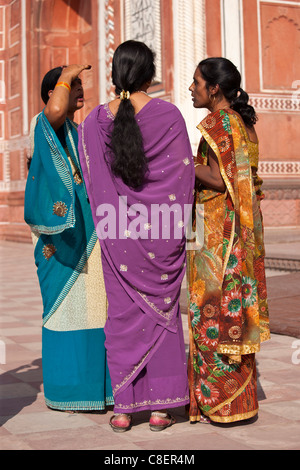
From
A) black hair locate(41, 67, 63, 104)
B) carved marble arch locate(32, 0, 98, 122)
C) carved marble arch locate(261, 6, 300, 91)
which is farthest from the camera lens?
carved marble arch locate(32, 0, 98, 122)

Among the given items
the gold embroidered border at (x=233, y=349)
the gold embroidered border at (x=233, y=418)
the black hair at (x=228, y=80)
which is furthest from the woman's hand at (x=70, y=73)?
the gold embroidered border at (x=233, y=418)

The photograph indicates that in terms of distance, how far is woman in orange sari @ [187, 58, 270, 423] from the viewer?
2492 millimetres

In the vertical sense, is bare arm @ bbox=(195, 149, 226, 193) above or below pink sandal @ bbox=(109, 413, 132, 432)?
above

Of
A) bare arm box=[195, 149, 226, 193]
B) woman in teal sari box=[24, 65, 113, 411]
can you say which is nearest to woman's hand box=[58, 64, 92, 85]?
woman in teal sari box=[24, 65, 113, 411]

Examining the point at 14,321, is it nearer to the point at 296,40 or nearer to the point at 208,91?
the point at 208,91

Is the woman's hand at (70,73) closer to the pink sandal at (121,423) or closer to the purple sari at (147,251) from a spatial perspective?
the purple sari at (147,251)

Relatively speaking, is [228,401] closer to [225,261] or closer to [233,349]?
[233,349]

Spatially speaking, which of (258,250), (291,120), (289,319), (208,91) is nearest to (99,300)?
(258,250)

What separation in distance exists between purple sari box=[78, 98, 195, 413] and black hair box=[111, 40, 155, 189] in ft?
0.13

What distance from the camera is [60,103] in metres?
2.66

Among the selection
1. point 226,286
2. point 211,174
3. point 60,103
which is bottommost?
point 226,286

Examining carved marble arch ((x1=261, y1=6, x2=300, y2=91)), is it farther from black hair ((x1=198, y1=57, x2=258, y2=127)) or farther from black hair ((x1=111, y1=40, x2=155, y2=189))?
black hair ((x1=111, y1=40, x2=155, y2=189))

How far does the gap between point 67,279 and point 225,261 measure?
2.10 ft

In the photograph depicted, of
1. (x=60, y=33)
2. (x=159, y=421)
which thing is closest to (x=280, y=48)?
(x=60, y=33)
